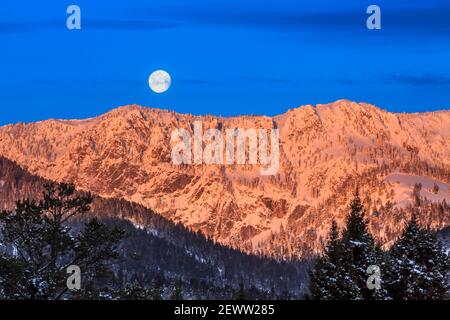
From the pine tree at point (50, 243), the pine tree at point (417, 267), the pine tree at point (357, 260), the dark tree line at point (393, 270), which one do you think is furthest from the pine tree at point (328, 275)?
the pine tree at point (50, 243)

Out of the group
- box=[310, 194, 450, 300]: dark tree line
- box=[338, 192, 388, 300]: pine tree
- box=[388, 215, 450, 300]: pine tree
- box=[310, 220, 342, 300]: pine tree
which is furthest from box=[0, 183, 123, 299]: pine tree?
box=[388, 215, 450, 300]: pine tree

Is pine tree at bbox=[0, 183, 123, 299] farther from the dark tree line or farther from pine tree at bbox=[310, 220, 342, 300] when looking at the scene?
pine tree at bbox=[310, 220, 342, 300]

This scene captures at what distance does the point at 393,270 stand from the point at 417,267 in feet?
6.83

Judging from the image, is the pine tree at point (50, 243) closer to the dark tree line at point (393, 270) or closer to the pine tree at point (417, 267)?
the dark tree line at point (393, 270)

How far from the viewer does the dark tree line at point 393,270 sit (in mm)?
58469

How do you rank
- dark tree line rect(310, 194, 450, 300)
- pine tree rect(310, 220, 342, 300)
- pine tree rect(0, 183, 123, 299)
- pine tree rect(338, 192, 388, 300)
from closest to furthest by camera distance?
pine tree rect(0, 183, 123, 299), dark tree line rect(310, 194, 450, 300), pine tree rect(338, 192, 388, 300), pine tree rect(310, 220, 342, 300)

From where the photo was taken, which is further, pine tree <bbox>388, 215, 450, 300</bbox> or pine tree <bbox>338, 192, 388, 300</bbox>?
pine tree <bbox>338, 192, 388, 300</bbox>

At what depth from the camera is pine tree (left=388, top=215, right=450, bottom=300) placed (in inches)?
2290

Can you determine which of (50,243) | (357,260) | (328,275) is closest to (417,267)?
(357,260)

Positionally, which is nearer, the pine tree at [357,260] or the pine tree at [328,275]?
the pine tree at [357,260]

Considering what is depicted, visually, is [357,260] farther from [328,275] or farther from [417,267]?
[417,267]

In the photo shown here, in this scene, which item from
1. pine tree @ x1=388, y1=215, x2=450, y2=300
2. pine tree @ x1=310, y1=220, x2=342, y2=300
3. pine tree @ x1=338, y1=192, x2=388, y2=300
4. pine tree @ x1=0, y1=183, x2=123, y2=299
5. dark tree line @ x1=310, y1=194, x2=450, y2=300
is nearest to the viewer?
pine tree @ x1=0, y1=183, x2=123, y2=299
